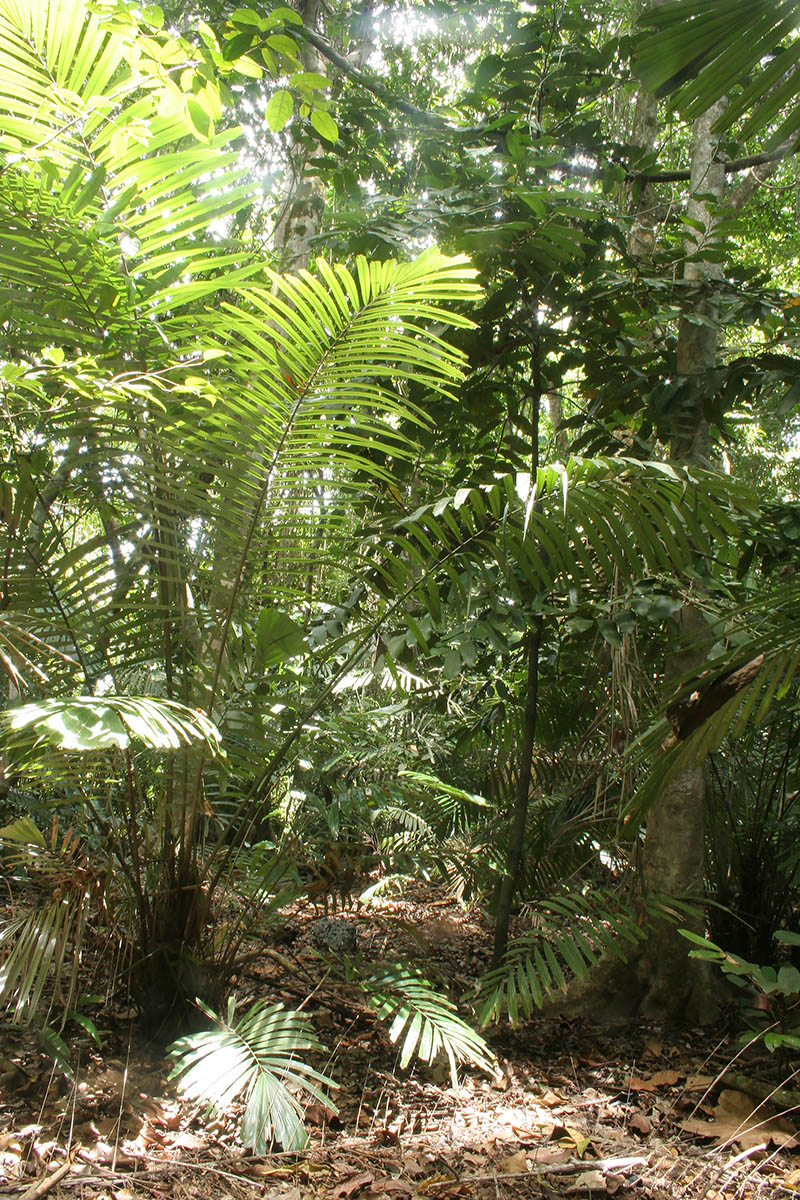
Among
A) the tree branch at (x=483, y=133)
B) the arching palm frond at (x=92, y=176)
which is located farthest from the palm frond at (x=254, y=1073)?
the tree branch at (x=483, y=133)

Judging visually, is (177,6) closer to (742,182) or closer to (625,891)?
(742,182)

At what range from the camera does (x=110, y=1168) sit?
141cm

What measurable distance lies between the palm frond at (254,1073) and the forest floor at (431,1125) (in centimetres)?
11

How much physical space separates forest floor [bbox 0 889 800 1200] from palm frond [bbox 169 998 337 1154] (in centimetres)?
11

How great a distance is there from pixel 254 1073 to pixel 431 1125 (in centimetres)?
51

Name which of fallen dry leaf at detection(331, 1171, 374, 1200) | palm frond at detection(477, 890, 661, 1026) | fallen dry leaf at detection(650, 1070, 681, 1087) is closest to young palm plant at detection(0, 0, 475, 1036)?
fallen dry leaf at detection(331, 1171, 374, 1200)

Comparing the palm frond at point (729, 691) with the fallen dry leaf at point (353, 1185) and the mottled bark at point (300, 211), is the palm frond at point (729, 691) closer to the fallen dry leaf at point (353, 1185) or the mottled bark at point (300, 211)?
the fallen dry leaf at point (353, 1185)

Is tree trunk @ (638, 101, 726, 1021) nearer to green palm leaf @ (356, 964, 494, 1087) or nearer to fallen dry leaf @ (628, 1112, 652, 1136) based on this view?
fallen dry leaf @ (628, 1112, 652, 1136)

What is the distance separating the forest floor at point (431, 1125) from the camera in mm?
1435

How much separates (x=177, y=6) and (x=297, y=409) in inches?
156

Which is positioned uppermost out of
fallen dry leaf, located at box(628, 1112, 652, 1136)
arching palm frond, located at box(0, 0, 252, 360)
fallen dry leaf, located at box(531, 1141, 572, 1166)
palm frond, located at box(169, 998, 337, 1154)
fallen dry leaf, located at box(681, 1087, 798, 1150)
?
arching palm frond, located at box(0, 0, 252, 360)

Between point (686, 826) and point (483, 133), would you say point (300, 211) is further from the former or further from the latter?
point (686, 826)

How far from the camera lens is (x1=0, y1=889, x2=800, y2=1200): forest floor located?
4.71 ft

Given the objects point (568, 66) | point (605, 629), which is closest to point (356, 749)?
point (605, 629)
